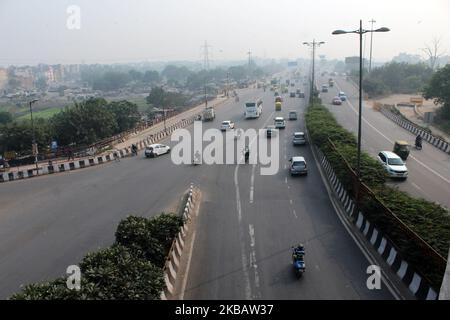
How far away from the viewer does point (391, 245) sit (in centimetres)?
1611

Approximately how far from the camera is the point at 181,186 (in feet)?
93.2

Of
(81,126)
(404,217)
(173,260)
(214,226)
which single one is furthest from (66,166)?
(404,217)

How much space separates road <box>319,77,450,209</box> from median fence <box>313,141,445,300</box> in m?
4.83

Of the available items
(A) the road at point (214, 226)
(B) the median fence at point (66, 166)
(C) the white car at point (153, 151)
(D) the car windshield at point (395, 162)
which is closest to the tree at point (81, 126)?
(B) the median fence at point (66, 166)

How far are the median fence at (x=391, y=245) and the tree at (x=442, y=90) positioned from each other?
137ft

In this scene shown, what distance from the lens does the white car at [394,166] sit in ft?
94.2

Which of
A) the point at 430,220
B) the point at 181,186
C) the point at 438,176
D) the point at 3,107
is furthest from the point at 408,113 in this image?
the point at 3,107

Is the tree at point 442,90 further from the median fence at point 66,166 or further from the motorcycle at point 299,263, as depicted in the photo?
the motorcycle at point 299,263

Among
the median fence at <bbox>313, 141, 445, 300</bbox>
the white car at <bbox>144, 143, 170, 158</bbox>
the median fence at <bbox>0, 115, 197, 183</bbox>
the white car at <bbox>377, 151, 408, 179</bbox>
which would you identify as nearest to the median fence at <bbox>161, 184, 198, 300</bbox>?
the median fence at <bbox>313, 141, 445, 300</bbox>

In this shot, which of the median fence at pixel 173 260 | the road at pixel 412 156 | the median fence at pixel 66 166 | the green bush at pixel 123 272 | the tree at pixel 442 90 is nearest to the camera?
the green bush at pixel 123 272

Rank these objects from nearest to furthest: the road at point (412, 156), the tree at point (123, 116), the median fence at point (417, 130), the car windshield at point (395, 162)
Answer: the road at point (412, 156)
the car windshield at point (395, 162)
the median fence at point (417, 130)
the tree at point (123, 116)

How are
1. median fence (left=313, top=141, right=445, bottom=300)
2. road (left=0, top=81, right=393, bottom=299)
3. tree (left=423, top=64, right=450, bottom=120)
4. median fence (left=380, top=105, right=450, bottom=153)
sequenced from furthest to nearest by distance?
tree (left=423, top=64, right=450, bottom=120)
median fence (left=380, top=105, right=450, bottom=153)
road (left=0, top=81, right=393, bottom=299)
median fence (left=313, top=141, right=445, bottom=300)

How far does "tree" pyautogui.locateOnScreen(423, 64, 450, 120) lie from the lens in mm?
59219

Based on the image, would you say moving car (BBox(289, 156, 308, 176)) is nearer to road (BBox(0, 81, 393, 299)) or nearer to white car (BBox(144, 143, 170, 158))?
road (BBox(0, 81, 393, 299))
